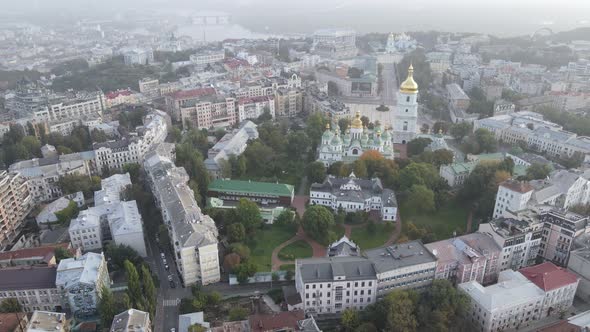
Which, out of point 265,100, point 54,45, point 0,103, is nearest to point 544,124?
point 265,100

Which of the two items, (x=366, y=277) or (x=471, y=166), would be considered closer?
(x=366, y=277)

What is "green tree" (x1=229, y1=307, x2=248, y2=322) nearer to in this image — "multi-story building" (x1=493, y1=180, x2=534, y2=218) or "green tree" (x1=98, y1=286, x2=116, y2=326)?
"green tree" (x1=98, y1=286, x2=116, y2=326)

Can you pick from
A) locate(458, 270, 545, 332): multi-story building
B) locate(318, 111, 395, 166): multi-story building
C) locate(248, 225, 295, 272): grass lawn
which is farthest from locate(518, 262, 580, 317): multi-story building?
locate(318, 111, 395, 166): multi-story building

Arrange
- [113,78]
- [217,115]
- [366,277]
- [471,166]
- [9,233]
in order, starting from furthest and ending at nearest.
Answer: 1. [113,78]
2. [217,115]
3. [471,166]
4. [9,233]
5. [366,277]

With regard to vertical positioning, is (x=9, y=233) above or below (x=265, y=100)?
below

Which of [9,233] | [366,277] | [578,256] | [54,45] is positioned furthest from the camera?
[54,45]

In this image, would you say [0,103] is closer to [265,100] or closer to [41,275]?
[265,100]
